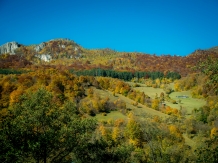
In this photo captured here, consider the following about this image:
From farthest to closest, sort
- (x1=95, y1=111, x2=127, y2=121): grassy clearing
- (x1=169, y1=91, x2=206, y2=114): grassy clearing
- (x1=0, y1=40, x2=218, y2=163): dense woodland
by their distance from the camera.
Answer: (x1=169, y1=91, x2=206, y2=114): grassy clearing, (x1=95, y1=111, x2=127, y2=121): grassy clearing, (x1=0, y1=40, x2=218, y2=163): dense woodland

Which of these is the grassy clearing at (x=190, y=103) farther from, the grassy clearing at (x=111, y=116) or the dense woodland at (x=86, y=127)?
the grassy clearing at (x=111, y=116)

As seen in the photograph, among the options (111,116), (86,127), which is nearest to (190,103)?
(111,116)

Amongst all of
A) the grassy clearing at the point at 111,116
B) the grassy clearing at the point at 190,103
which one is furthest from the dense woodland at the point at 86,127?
the grassy clearing at the point at 190,103

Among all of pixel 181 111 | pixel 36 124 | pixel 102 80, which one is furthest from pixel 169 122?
pixel 36 124

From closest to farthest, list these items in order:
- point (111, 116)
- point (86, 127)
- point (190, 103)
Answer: point (86, 127) → point (111, 116) → point (190, 103)

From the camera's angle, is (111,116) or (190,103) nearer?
(111,116)

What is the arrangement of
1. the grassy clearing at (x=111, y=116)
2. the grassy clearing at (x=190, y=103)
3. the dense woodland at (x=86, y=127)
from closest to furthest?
1. the dense woodland at (x=86, y=127)
2. the grassy clearing at (x=111, y=116)
3. the grassy clearing at (x=190, y=103)

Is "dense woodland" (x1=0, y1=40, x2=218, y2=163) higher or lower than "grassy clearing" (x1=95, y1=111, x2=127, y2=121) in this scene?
higher

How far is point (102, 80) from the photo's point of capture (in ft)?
554

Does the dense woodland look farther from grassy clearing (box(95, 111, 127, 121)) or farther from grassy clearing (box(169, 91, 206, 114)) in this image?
grassy clearing (box(169, 91, 206, 114))

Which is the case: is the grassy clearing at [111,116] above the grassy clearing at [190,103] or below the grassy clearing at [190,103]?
below

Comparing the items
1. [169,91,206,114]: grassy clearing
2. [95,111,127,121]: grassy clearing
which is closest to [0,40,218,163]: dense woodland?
[95,111,127,121]: grassy clearing

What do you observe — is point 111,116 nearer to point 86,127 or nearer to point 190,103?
point 190,103

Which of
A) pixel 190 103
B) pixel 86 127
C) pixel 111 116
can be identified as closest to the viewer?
pixel 86 127
